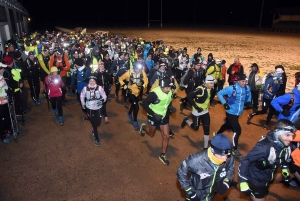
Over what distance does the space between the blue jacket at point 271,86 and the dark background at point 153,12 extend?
6968 cm

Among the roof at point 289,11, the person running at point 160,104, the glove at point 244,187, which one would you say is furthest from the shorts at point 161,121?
the roof at point 289,11

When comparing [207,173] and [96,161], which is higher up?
[207,173]

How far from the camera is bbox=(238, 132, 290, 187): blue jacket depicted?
11.9 feet

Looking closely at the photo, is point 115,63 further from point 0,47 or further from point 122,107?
point 0,47

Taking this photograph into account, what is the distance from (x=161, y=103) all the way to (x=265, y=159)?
103 inches

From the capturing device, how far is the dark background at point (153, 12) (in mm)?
75812

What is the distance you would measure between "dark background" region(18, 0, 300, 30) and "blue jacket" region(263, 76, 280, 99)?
6968cm

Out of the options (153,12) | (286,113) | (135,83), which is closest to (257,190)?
(286,113)

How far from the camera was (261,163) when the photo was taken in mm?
3689

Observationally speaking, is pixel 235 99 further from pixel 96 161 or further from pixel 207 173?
pixel 96 161

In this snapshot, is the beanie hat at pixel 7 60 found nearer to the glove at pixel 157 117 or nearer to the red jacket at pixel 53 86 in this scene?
the red jacket at pixel 53 86

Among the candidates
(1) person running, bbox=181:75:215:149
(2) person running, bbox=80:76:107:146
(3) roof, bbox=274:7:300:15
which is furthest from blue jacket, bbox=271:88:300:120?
(3) roof, bbox=274:7:300:15

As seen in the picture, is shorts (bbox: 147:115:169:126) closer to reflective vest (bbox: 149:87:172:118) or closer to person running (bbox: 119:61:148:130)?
reflective vest (bbox: 149:87:172:118)

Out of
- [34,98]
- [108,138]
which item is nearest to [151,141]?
[108,138]
